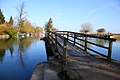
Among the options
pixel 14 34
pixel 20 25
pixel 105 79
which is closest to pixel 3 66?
pixel 105 79

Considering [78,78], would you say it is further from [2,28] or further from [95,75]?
[2,28]

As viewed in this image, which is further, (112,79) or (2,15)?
(2,15)

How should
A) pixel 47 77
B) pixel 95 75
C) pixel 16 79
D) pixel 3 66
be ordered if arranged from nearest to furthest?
pixel 95 75, pixel 47 77, pixel 16 79, pixel 3 66

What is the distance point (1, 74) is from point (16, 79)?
990mm

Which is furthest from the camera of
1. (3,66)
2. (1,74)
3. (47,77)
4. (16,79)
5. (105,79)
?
(3,66)

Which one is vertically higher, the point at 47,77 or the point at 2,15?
the point at 2,15

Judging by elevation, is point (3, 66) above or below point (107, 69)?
below

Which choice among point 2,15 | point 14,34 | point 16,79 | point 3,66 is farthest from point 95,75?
point 2,15

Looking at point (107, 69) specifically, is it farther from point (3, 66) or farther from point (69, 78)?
point (3, 66)

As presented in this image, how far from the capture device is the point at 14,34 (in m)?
43.1

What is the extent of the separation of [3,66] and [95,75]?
5.98 metres

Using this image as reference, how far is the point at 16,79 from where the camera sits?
271 inches

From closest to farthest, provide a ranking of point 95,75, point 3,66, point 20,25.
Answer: point 95,75 → point 3,66 → point 20,25

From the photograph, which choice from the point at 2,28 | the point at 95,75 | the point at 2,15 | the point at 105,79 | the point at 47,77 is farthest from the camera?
the point at 2,15
